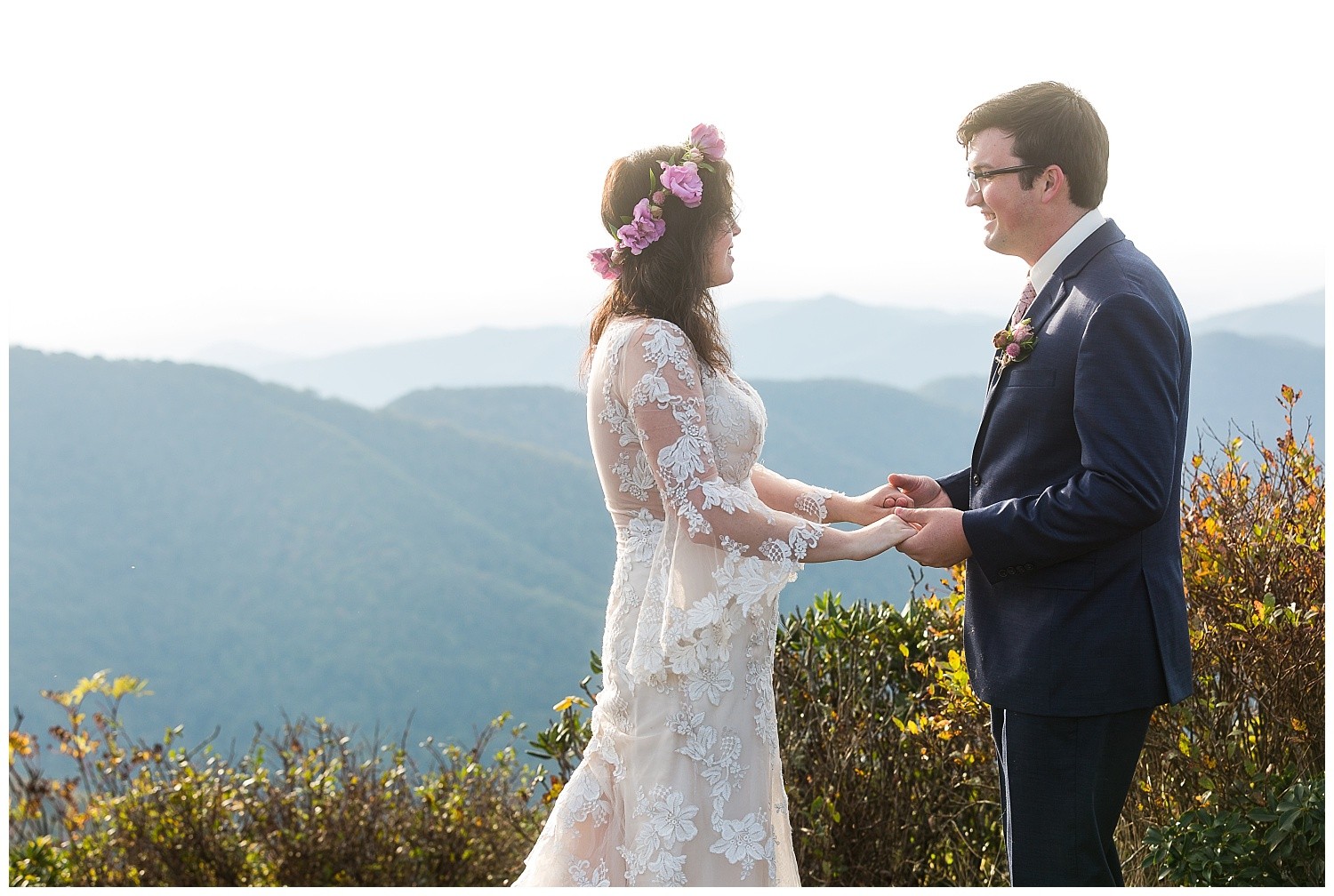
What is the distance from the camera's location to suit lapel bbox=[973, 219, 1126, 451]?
2.08m

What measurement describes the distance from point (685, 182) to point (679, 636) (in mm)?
890

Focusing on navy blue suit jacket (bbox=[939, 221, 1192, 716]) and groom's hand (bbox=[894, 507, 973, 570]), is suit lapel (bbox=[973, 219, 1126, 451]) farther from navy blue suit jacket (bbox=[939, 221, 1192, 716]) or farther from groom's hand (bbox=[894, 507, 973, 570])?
groom's hand (bbox=[894, 507, 973, 570])

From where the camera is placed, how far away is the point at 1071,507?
1924mm

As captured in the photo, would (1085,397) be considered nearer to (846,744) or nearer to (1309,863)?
(1309,863)

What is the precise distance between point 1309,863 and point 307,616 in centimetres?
1640

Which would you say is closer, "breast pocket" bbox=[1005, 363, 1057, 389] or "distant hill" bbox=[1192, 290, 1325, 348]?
"breast pocket" bbox=[1005, 363, 1057, 389]

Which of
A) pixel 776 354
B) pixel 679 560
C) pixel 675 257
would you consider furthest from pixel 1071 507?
pixel 776 354

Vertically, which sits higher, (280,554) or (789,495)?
(789,495)

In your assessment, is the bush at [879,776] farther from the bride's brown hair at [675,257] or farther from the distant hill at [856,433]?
the distant hill at [856,433]

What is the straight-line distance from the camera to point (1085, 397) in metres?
1.93

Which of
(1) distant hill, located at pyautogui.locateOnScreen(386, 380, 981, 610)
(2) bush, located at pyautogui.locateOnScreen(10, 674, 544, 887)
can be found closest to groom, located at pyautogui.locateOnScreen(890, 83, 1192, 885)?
(2) bush, located at pyautogui.locateOnScreen(10, 674, 544, 887)

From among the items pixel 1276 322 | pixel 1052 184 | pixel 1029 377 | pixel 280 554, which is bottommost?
pixel 280 554

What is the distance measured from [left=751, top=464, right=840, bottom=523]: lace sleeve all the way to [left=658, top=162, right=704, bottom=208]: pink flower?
70 centimetres

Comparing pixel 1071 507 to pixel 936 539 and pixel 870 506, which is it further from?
pixel 870 506
